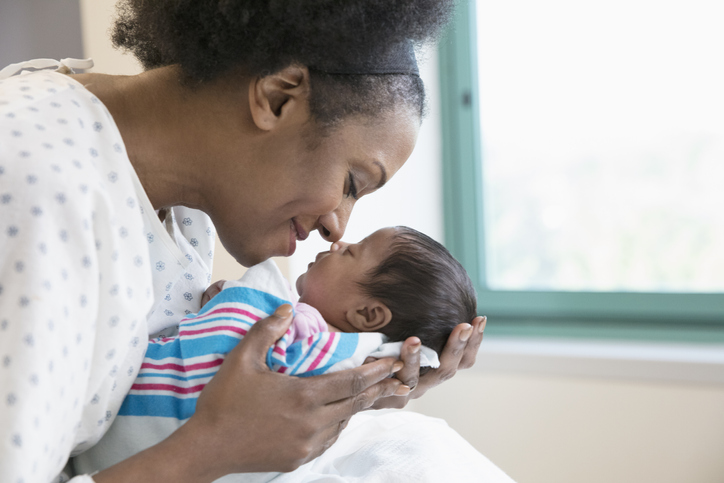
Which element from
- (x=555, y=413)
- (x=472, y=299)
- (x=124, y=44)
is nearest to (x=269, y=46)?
(x=124, y=44)

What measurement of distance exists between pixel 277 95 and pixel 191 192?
0.24 m

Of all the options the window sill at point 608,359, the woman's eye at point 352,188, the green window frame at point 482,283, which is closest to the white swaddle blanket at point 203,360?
the woman's eye at point 352,188

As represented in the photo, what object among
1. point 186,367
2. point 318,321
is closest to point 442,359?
point 318,321

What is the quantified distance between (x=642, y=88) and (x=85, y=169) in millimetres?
1806

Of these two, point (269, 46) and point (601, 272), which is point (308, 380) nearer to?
point (269, 46)

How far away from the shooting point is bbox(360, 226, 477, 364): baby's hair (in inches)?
44.7

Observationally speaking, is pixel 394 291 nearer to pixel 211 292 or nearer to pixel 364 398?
pixel 364 398

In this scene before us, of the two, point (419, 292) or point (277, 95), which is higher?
point (277, 95)

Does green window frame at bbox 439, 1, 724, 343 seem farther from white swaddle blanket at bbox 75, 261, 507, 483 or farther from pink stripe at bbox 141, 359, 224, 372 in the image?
pink stripe at bbox 141, 359, 224, 372

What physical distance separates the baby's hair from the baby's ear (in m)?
0.01

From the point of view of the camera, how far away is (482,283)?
2.31 meters

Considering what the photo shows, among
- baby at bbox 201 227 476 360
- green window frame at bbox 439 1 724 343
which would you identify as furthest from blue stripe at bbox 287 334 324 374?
green window frame at bbox 439 1 724 343

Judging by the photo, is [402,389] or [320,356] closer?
Answer: [320,356]

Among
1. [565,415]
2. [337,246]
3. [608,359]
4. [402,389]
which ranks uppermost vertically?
[337,246]
